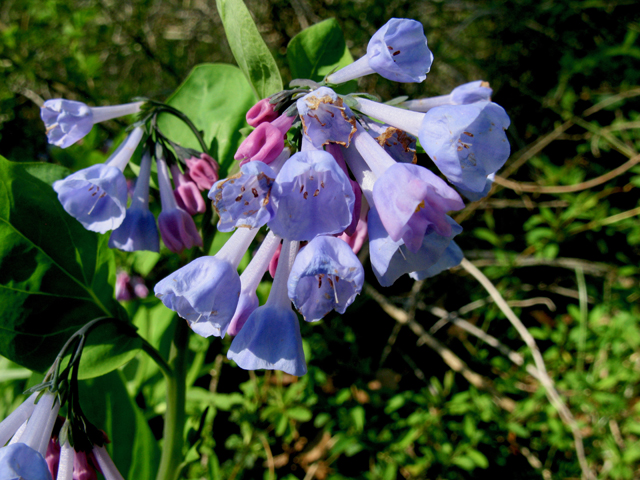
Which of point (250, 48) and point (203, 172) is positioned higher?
point (250, 48)

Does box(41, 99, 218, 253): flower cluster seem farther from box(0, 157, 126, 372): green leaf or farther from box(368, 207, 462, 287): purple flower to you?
box(368, 207, 462, 287): purple flower

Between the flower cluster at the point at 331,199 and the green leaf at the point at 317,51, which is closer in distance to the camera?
the flower cluster at the point at 331,199

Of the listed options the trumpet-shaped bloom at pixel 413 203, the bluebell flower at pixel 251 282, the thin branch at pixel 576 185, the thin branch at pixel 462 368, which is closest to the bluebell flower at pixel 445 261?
the trumpet-shaped bloom at pixel 413 203

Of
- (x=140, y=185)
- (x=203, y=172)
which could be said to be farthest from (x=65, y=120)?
(x=203, y=172)

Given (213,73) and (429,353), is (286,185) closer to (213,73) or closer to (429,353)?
(213,73)

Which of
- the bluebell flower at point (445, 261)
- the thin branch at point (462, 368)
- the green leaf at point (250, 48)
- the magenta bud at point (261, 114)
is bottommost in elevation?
the thin branch at point (462, 368)

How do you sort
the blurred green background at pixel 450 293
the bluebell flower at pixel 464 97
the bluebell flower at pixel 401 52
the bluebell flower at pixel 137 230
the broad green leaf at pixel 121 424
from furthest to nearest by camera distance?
the blurred green background at pixel 450 293 < the broad green leaf at pixel 121 424 < the bluebell flower at pixel 137 230 < the bluebell flower at pixel 464 97 < the bluebell flower at pixel 401 52

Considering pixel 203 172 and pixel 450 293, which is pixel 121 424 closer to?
pixel 203 172

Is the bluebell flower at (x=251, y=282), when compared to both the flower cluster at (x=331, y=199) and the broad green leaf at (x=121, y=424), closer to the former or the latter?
the flower cluster at (x=331, y=199)
